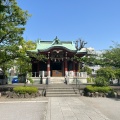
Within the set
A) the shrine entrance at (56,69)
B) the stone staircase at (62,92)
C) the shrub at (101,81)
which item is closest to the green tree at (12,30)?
the stone staircase at (62,92)

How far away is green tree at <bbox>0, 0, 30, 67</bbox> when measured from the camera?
18.2m

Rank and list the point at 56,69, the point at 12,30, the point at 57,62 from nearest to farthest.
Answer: the point at 12,30, the point at 57,62, the point at 56,69

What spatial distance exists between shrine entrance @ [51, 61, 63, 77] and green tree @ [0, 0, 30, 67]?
478 inches

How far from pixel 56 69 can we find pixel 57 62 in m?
1.20

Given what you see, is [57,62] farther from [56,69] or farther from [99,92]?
[99,92]

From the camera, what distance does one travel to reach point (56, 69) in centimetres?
3225

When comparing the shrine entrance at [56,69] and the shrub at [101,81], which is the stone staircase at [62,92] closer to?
the shrub at [101,81]

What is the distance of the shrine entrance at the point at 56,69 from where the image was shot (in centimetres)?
3067

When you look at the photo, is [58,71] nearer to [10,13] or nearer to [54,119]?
[10,13]

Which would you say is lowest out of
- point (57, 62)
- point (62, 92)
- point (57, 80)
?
point (62, 92)

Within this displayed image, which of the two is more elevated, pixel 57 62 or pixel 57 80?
pixel 57 62

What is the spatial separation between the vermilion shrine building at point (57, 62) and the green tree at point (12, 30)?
387 inches

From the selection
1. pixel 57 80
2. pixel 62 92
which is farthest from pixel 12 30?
pixel 57 80

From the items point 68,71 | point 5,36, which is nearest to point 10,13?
→ point 5,36
